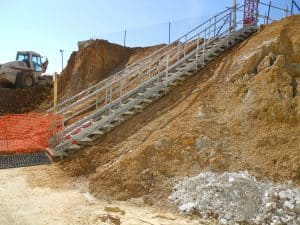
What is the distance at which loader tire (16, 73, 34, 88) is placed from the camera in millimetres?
23031

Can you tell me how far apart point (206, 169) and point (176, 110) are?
2932 mm

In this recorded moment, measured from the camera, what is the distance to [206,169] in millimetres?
8719

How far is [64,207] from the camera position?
755 centimetres

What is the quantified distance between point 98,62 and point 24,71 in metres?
5.79

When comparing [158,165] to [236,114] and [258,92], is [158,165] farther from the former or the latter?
[258,92]

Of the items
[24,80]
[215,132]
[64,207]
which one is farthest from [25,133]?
[24,80]

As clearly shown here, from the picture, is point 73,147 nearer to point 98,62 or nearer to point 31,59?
point 98,62

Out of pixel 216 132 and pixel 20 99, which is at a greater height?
pixel 20 99

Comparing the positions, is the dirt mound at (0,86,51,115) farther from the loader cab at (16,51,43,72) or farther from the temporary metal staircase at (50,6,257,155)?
the temporary metal staircase at (50,6,257,155)

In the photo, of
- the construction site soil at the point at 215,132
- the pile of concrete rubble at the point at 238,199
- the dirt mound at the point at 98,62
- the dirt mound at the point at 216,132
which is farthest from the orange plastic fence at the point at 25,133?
the pile of concrete rubble at the point at 238,199

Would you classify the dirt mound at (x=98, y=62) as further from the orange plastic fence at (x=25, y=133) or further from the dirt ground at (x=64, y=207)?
the dirt ground at (x=64, y=207)

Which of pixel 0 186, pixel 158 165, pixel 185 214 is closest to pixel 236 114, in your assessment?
pixel 158 165

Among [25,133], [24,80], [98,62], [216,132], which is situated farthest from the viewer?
[24,80]

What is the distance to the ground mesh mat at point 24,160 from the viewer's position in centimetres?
1075
